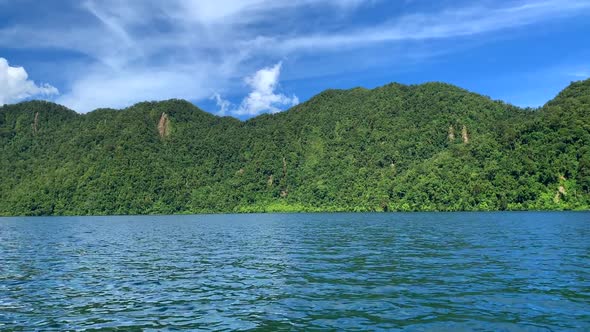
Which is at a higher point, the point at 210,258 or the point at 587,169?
the point at 587,169

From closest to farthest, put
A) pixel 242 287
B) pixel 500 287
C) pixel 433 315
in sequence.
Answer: pixel 433 315 < pixel 500 287 < pixel 242 287

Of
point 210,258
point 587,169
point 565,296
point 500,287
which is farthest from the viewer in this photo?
point 587,169

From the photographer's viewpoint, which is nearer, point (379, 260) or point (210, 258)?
point (379, 260)

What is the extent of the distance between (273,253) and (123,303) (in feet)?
81.5

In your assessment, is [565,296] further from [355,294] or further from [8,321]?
[8,321]

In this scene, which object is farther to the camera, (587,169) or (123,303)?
(587,169)

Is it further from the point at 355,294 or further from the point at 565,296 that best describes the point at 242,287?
the point at 565,296

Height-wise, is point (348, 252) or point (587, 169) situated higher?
point (587, 169)

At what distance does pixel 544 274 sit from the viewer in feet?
101

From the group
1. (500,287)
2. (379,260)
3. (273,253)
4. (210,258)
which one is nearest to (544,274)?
(500,287)

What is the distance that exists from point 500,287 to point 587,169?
184 meters

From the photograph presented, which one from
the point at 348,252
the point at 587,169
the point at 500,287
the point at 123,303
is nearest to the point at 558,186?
the point at 587,169

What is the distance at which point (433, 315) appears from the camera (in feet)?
67.3

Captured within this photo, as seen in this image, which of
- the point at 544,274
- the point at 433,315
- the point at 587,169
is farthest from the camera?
the point at 587,169
